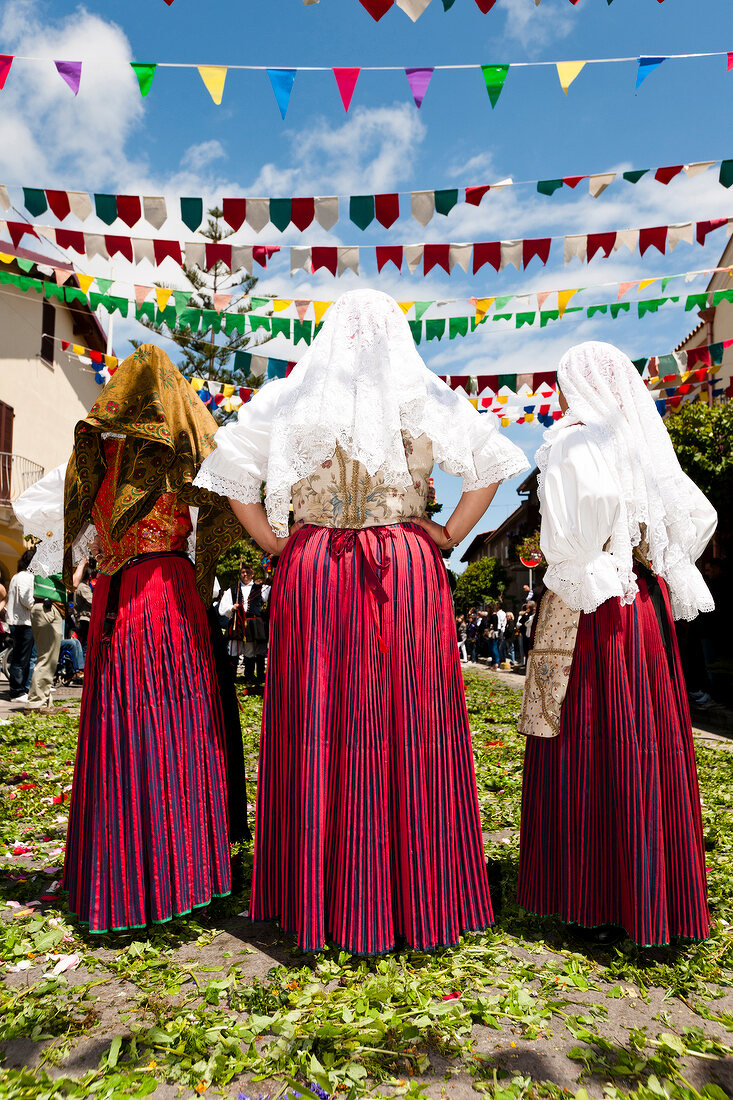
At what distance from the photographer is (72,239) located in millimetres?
6609

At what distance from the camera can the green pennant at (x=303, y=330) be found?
27.5 ft

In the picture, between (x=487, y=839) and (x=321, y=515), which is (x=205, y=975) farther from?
(x=487, y=839)

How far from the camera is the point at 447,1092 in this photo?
1831 millimetres

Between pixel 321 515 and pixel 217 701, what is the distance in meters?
0.88

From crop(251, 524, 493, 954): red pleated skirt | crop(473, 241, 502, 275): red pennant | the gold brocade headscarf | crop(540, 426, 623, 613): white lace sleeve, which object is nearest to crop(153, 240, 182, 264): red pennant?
crop(473, 241, 502, 275): red pennant

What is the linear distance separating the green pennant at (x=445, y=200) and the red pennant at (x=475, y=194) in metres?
0.10

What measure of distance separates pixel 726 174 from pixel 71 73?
4340mm

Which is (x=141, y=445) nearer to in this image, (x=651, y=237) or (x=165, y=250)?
(x=165, y=250)

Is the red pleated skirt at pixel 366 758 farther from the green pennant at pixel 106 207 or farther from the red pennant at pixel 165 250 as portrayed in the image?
the red pennant at pixel 165 250

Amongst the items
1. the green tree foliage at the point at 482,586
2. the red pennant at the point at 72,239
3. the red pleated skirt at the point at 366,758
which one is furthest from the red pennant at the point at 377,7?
the green tree foliage at the point at 482,586

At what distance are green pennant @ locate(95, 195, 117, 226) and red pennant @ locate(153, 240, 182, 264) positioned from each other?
608 millimetres

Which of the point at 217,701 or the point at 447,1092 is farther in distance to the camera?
the point at 217,701

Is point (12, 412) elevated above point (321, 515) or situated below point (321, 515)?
above

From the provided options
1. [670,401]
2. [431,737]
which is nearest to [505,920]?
Result: [431,737]
